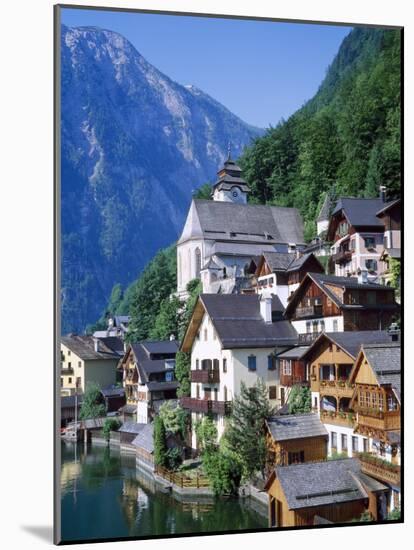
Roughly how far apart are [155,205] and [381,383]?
3.40 metres

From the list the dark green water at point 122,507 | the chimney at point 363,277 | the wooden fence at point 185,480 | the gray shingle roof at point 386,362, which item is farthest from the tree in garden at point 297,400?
the chimney at point 363,277

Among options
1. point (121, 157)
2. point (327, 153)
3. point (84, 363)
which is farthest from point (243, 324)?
point (121, 157)

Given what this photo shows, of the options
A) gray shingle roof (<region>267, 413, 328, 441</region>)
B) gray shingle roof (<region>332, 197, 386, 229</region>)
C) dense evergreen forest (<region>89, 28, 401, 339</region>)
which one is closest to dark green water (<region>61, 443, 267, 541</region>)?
gray shingle roof (<region>267, 413, 328, 441</region>)

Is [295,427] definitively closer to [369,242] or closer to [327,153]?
[369,242]

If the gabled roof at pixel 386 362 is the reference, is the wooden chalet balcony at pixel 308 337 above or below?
above

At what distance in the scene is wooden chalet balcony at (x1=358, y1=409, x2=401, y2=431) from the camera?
8.76 meters

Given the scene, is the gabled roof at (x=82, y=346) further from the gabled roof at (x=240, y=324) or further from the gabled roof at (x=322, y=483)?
the gabled roof at (x=322, y=483)

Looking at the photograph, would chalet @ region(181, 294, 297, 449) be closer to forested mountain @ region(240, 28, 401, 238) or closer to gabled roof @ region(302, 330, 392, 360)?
gabled roof @ region(302, 330, 392, 360)

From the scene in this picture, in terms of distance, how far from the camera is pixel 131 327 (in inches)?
393

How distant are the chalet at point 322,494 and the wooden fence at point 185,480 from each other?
943mm

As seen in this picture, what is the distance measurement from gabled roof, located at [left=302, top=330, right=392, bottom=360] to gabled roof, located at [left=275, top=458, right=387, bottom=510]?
1278 millimetres

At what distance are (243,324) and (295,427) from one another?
1.56m

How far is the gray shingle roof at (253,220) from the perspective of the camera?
998cm

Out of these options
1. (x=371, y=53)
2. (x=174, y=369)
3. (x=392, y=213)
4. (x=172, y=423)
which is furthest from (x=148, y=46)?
(x=172, y=423)
